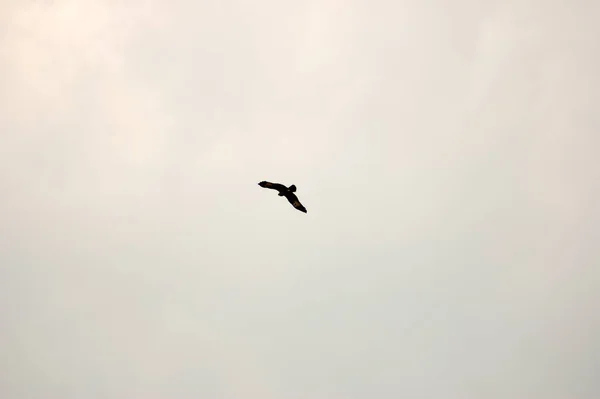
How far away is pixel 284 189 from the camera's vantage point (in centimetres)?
3394
